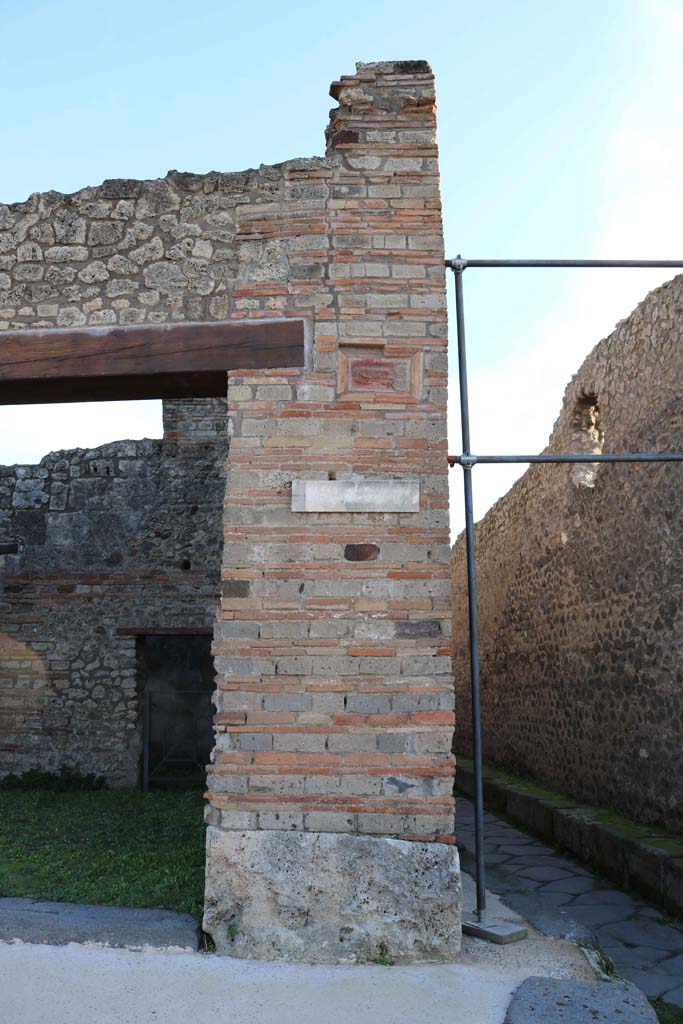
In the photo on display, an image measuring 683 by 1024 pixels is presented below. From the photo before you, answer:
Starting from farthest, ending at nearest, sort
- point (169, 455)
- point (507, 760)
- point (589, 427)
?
point (507, 760)
point (169, 455)
point (589, 427)

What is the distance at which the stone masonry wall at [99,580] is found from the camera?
27.1 feet

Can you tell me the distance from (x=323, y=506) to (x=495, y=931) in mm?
2084

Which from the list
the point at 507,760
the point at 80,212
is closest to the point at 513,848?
the point at 507,760

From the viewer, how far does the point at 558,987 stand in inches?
126

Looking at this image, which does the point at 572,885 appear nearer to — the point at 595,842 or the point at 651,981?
the point at 595,842

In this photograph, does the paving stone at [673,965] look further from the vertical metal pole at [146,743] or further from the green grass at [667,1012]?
the vertical metal pole at [146,743]

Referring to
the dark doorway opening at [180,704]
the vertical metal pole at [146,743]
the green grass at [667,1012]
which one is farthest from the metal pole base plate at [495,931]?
the dark doorway opening at [180,704]

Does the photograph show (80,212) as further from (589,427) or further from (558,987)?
(589,427)

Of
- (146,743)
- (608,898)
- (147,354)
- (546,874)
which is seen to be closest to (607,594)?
(546,874)

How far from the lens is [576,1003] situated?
3055mm

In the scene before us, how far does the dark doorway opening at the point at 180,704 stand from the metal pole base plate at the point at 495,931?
566cm

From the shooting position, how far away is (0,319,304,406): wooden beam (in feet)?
13.2

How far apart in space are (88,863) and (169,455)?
4.92 m

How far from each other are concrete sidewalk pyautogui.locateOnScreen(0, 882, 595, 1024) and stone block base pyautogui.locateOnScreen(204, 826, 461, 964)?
80mm
